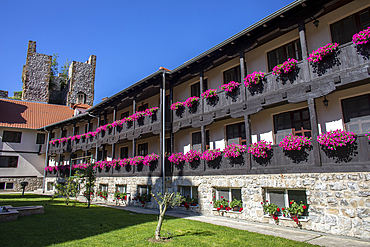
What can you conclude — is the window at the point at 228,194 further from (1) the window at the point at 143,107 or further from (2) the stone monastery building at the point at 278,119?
(1) the window at the point at 143,107

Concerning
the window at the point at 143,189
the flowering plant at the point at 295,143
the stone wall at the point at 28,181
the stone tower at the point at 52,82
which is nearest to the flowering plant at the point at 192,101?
the flowering plant at the point at 295,143

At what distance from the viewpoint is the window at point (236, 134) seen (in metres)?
12.7

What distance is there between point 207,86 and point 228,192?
618 centimetres

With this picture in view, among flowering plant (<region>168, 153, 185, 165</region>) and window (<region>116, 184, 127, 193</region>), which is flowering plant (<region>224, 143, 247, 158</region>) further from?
window (<region>116, 184, 127, 193</region>)

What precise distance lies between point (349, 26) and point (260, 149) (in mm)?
5521

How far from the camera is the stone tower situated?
42.9m

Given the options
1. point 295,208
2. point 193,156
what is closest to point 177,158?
point 193,156

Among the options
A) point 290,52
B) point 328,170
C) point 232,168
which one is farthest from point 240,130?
point 328,170

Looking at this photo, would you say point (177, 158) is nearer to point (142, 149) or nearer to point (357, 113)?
point (142, 149)

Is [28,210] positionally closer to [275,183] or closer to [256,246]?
[256,246]

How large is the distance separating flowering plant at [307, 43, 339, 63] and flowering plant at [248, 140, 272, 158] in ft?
11.4

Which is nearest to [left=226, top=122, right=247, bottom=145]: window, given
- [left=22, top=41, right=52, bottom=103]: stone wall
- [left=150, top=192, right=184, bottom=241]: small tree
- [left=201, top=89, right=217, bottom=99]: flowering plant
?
[left=201, top=89, right=217, bottom=99]: flowering plant

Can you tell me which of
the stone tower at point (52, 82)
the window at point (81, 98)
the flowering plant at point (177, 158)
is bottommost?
the flowering plant at point (177, 158)

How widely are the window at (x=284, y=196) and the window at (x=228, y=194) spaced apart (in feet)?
5.17
